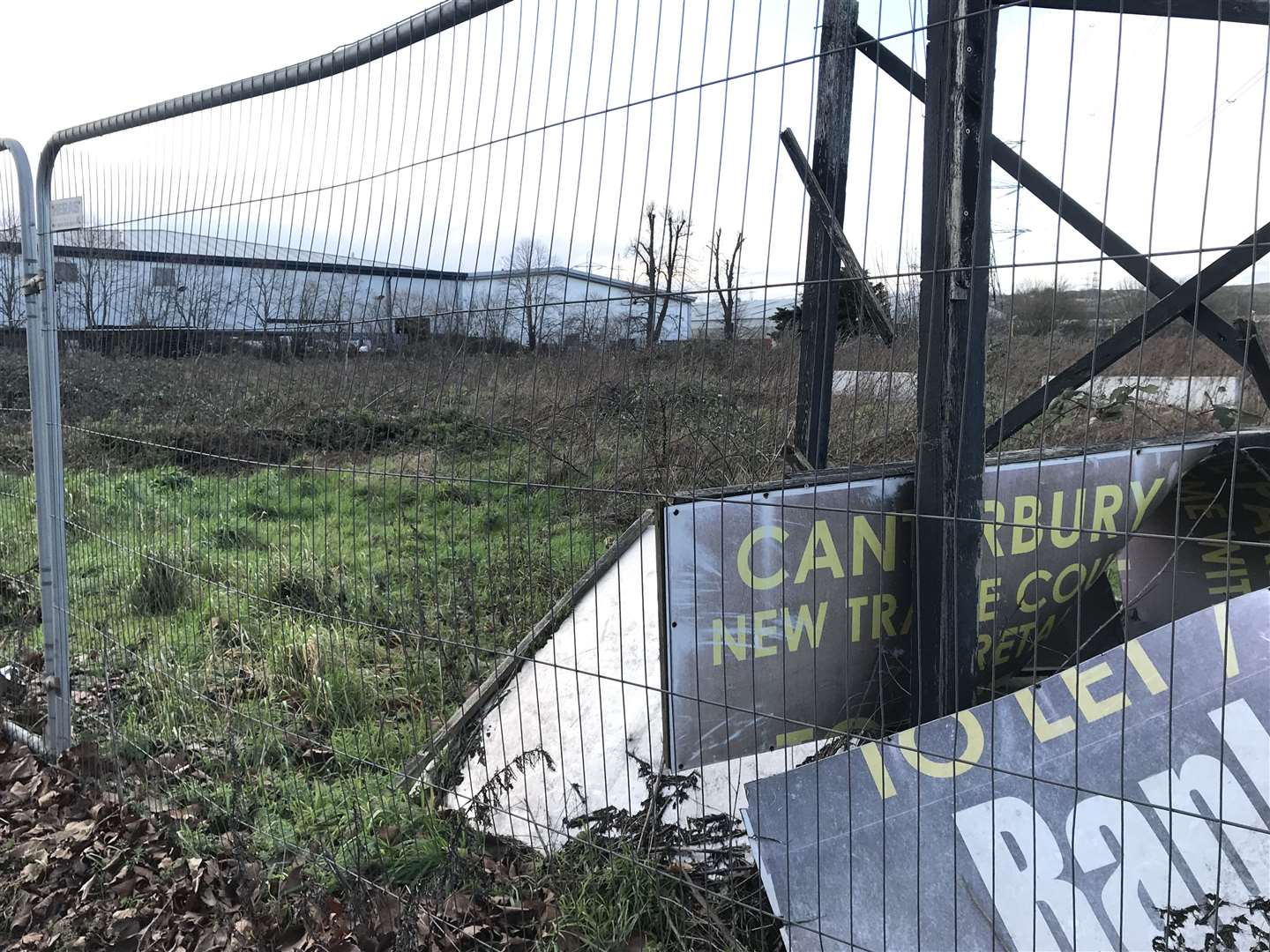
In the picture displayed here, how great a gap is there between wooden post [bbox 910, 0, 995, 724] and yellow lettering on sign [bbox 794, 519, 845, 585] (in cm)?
22

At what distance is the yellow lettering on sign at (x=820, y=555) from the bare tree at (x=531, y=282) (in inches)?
38.8

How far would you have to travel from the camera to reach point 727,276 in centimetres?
290

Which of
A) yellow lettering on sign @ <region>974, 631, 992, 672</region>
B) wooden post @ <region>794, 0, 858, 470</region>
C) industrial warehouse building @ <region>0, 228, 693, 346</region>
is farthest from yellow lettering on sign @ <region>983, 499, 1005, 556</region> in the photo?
industrial warehouse building @ <region>0, 228, 693, 346</region>

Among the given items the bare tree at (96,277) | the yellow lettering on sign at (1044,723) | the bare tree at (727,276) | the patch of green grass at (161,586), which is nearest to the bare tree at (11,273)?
the bare tree at (96,277)

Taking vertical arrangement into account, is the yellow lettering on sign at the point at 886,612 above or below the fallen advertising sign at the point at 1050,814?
above

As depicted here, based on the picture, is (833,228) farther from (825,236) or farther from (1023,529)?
(1023,529)

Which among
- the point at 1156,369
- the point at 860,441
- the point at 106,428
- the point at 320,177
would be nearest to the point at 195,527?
the point at 106,428

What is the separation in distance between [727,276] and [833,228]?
1.40 ft

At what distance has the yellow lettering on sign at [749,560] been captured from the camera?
2.73m

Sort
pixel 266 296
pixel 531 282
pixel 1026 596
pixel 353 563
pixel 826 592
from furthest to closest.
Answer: pixel 353 563
pixel 266 296
pixel 1026 596
pixel 531 282
pixel 826 592

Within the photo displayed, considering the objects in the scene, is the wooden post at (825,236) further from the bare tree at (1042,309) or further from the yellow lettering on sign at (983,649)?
the yellow lettering on sign at (983,649)

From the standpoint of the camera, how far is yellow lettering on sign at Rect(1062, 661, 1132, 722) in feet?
8.16

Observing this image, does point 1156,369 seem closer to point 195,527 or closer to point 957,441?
point 957,441

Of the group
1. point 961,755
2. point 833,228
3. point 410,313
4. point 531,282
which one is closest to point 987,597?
point 961,755
